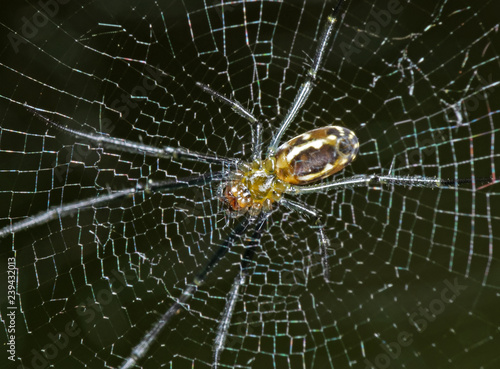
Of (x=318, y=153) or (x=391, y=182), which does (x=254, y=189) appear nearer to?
(x=318, y=153)

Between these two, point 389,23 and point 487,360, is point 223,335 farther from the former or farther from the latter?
point 389,23

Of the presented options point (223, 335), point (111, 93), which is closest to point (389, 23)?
point (111, 93)

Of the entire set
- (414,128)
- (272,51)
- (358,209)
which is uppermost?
(272,51)

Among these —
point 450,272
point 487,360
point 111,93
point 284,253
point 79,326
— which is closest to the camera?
point 111,93

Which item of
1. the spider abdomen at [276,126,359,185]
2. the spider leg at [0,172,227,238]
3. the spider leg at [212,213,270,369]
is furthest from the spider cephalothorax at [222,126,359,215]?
the spider leg at [0,172,227,238]

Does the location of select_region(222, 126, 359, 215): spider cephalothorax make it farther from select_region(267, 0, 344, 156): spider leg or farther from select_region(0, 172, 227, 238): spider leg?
select_region(0, 172, 227, 238): spider leg

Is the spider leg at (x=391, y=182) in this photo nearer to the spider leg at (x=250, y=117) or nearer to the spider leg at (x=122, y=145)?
the spider leg at (x=250, y=117)
